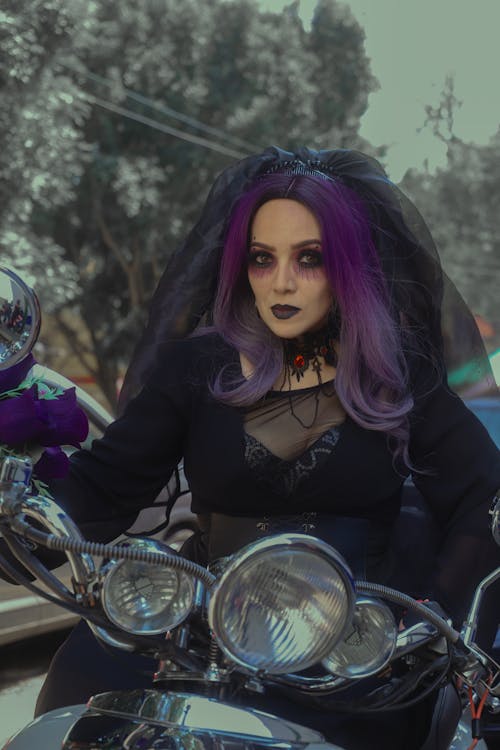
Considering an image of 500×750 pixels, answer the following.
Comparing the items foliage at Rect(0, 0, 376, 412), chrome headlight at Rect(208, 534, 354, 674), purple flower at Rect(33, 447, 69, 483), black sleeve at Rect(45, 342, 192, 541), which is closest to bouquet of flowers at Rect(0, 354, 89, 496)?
purple flower at Rect(33, 447, 69, 483)

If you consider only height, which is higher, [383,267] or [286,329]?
[383,267]

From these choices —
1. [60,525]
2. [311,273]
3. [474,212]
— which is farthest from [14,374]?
[474,212]

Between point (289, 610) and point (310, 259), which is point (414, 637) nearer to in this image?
point (289, 610)

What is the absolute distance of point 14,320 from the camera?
1.69 m

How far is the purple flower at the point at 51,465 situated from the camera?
1.76m

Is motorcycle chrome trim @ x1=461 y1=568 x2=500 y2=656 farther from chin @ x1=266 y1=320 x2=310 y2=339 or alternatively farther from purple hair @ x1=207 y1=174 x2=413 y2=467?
chin @ x1=266 y1=320 x2=310 y2=339

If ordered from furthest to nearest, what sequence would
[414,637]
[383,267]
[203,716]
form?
[383,267] → [414,637] → [203,716]

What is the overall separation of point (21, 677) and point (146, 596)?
3711mm

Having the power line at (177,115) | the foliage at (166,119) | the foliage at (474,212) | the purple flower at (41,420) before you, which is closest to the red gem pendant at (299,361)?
the purple flower at (41,420)

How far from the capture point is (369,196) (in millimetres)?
2350

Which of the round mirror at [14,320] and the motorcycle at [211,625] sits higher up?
the round mirror at [14,320]

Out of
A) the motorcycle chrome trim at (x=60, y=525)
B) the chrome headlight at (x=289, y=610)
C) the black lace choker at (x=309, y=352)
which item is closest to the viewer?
the chrome headlight at (x=289, y=610)

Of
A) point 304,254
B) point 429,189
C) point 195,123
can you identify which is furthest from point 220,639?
point 429,189

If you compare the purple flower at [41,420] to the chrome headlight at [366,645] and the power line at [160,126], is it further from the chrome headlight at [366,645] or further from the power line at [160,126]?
the power line at [160,126]
